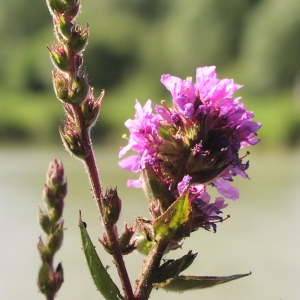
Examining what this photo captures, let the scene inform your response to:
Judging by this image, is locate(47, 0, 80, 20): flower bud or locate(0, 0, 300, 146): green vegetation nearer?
locate(47, 0, 80, 20): flower bud

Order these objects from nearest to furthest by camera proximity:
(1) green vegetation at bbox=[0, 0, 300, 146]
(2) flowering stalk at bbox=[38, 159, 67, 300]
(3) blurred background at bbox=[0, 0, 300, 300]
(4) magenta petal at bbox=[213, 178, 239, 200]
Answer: (4) magenta petal at bbox=[213, 178, 239, 200]
(2) flowering stalk at bbox=[38, 159, 67, 300]
(3) blurred background at bbox=[0, 0, 300, 300]
(1) green vegetation at bbox=[0, 0, 300, 146]

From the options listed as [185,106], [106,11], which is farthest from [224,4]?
[185,106]

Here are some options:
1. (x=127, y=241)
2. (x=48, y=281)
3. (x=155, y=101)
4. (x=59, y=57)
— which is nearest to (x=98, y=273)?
(x=127, y=241)

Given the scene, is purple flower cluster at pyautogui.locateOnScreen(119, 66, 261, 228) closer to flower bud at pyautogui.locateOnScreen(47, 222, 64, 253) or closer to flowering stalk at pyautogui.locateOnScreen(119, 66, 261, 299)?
flowering stalk at pyautogui.locateOnScreen(119, 66, 261, 299)

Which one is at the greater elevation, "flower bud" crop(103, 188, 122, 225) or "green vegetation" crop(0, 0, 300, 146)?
"green vegetation" crop(0, 0, 300, 146)

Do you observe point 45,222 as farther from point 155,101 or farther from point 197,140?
point 155,101

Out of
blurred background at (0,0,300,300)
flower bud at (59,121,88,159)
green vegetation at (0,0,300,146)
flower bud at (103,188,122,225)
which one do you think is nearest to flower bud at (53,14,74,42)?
flower bud at (59,121,88,159)

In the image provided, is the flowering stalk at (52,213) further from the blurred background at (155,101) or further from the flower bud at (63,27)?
the blurred background at (155,101)

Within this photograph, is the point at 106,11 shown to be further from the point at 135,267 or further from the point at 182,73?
the point at 135,267
